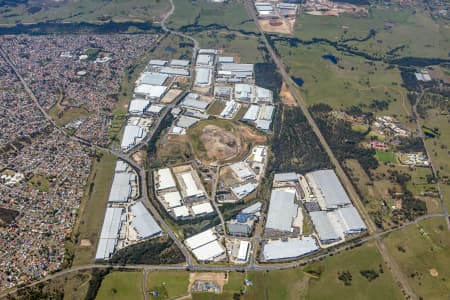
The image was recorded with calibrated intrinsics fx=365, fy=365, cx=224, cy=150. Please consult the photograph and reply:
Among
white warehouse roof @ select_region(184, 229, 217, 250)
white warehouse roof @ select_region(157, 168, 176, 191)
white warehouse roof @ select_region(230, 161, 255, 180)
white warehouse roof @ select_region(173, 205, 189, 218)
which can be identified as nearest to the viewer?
white warehouse roof @ select_region(184, 229, 217, 250)

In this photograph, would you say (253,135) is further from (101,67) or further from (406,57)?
(406,57)

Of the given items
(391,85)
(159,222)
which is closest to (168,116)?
(159,222)

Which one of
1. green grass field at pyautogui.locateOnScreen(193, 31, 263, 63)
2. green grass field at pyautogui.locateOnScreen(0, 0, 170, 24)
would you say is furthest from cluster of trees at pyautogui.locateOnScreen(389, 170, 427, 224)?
green grass field at pyautogui.locateOnScreen(0, 0, 170, 24)

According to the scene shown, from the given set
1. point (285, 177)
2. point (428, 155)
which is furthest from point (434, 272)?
point (428, 155)

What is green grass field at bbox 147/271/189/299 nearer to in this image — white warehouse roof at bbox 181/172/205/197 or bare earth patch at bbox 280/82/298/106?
white warehouse roof at bbox 181/172/205/197

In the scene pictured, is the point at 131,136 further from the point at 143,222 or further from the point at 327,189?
the point at 327,189

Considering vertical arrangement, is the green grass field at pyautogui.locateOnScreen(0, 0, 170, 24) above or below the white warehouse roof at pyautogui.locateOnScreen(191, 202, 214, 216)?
above
